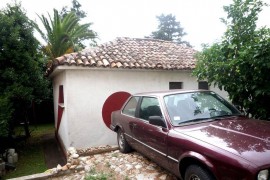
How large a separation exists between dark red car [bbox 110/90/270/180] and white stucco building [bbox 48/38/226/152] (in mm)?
2628

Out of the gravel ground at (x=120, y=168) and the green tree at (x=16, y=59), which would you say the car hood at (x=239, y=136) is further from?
the green tree at (x=16, y=59)

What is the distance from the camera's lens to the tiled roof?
7270mm

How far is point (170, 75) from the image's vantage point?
881 cm

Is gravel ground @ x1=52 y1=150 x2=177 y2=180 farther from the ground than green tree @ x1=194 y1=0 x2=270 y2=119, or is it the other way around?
green tree @ x1=194 y1=0 x2=270 y2=119

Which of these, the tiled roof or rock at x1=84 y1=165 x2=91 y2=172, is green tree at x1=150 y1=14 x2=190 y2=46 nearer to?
the tiled roof

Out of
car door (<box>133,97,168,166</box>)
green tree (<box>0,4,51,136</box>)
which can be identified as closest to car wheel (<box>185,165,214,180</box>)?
car door (<box>133,97,168,166</box>)

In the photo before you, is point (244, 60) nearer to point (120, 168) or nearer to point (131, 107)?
point (131, 107)

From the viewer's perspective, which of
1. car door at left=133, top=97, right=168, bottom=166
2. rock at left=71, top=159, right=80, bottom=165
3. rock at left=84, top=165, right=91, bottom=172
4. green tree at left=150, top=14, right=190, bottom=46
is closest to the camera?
car door at left=133, top=97, right=168, bottom=166

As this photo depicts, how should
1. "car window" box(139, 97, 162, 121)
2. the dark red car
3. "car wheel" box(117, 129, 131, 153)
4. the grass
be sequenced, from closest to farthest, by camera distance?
the dark red car
"car window" box(139, 97, 162, 121)
"car wheel" box(117, 129, 131, 153)
the grass

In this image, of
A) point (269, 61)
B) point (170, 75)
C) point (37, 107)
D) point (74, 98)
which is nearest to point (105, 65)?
point (74, 98)

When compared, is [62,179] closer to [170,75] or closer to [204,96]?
[204,96]

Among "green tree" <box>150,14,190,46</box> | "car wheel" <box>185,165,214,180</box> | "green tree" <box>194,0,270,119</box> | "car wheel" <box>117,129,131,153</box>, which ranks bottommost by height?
"car wheel" <box>117,129,131,153</box>

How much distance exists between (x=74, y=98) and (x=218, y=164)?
5.58 meters

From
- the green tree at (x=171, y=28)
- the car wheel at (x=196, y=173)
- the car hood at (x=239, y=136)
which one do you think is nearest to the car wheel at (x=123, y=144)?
the car hood at (x=239, y=136)
